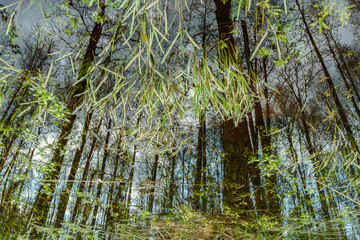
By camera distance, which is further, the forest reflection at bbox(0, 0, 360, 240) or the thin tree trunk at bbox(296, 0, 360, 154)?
the thin tree trunk at bbox(296, 0, 360, 154)

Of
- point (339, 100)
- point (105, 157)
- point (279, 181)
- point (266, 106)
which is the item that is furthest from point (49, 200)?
point (339, 100)

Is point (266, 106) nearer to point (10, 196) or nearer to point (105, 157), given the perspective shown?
point (105, 157)

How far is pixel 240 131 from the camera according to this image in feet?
7.88

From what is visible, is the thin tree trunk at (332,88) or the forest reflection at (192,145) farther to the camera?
the thin tree trunk at (332,88)

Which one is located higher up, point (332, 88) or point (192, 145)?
point (332, 88)

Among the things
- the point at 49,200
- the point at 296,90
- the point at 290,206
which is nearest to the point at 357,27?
the point at 296,90

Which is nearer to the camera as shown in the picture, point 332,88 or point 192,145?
point 192,145

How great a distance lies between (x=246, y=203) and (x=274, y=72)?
7.42 feet

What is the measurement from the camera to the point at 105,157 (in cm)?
317

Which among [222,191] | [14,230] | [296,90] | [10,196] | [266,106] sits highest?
[296,90]

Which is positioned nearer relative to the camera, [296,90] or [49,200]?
[49,200]

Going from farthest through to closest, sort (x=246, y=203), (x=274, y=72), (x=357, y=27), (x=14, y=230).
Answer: (x=274, y=72) < (x=357, y=27) < (x=246, y=203) < (x=14, y=230)

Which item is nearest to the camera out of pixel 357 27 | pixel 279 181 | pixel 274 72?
pixel 279 181

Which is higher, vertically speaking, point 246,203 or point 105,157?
point 105,157
